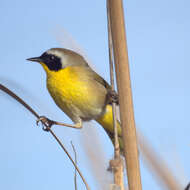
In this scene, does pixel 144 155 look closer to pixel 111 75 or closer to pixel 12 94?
pixel 111 75

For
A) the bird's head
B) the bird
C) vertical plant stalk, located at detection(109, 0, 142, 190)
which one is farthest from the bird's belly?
vertical plant stalk, located at detection(109, 0, 142, 190)

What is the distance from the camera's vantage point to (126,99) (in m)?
1.22

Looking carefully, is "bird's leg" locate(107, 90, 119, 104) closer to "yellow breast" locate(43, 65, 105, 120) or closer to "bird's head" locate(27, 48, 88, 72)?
"yellow breast" locate(43, 65, 105, 120)

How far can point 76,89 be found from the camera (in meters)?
2.41

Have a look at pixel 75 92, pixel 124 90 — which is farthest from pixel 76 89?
pixel 124 90

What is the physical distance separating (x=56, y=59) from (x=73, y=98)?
0.37 m

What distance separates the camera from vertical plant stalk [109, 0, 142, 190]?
3.94 feet

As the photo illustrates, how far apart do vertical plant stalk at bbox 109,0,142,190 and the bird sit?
1.15 m

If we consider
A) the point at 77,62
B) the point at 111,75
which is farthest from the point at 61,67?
the point at 111,75

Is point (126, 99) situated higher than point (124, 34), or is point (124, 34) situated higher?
point (124, 34)

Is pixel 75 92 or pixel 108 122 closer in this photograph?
pixel 75 92

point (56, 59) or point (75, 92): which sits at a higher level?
point (56, 59)

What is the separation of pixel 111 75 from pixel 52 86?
941 mm

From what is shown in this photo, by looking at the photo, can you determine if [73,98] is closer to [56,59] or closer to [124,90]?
[56,59]
